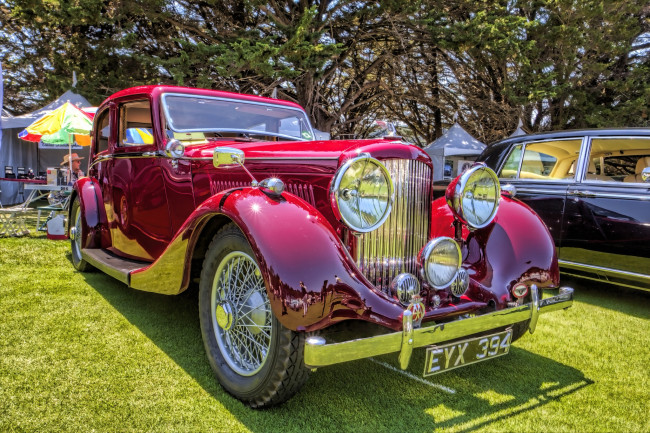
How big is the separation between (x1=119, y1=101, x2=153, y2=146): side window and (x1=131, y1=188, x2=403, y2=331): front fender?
1.71 m

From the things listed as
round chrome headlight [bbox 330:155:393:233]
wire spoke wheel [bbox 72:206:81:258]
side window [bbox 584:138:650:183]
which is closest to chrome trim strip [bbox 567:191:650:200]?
side window [bbox 584:138:650:183]

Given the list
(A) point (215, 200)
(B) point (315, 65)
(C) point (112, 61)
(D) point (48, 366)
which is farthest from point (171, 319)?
(C) point (112, 61)

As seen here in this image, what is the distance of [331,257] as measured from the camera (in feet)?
6.74

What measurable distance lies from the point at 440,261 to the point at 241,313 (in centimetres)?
107

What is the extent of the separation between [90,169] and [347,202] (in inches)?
138

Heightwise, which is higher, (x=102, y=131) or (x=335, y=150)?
(x=102, y=131)

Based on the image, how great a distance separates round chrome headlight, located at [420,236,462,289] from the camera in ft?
7.59

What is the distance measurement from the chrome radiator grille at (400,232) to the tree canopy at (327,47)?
762cm

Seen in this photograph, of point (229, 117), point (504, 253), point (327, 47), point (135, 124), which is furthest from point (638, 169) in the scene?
point (327, 47)

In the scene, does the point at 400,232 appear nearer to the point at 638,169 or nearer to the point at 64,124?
the point at 638,169

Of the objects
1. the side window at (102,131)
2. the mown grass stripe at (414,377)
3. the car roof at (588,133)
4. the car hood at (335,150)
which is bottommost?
the mown grass stripe at (414,377)

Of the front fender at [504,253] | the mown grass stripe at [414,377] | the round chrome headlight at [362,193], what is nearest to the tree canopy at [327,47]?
the front fender at [504,253]

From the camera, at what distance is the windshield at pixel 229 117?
11.4 ft

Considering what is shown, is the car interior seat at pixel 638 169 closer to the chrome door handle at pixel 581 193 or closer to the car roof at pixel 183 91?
the chrome door handle at pixel 581 193
